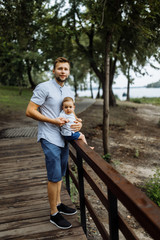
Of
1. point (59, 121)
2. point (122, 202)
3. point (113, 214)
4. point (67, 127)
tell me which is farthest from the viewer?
point (67, 127)

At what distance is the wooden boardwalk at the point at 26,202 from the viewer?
7.87ft

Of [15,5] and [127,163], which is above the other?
[15,5]

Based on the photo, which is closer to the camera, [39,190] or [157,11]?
[39,190]

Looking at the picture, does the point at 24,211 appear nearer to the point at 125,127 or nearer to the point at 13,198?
the point at 13,198

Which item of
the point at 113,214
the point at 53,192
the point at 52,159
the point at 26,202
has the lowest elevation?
the point at 26,202

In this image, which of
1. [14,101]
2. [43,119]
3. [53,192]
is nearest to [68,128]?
[43,119]

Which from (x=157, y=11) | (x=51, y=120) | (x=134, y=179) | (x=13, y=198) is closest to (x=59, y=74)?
(x=51, y=120)

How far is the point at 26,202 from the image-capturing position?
3.11 meters

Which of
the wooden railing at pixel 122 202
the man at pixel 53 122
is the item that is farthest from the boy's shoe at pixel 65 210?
the wooden railing at pixel 122 202

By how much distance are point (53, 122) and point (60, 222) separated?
1.30m

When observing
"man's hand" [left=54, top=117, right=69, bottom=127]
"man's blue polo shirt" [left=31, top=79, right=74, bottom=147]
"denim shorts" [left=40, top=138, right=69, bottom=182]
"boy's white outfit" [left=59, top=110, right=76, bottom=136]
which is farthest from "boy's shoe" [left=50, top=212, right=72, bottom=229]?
"man's hand" [left=54, top=117, right=69, bottom=127]

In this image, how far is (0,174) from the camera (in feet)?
13.8

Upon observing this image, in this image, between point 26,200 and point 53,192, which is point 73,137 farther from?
point 26,200

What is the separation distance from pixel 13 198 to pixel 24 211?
47cm
